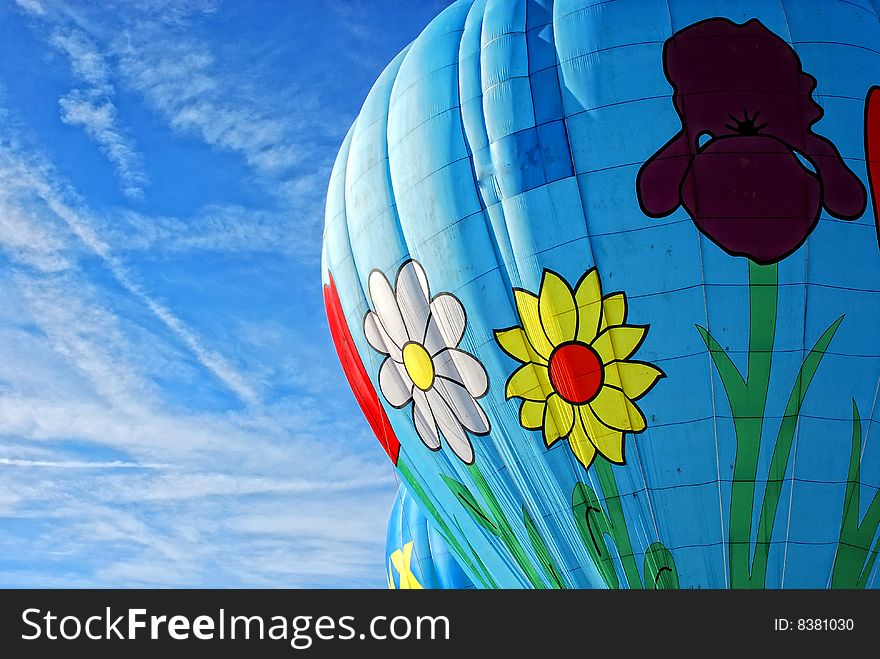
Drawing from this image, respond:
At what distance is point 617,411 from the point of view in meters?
6.72

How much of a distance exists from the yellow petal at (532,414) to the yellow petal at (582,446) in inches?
9.3

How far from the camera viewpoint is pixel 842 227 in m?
6.54

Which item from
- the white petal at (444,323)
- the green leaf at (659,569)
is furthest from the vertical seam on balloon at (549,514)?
the white petal at (444,323)

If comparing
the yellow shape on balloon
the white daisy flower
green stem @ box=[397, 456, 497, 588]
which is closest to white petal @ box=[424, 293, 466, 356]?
the white daisy flower

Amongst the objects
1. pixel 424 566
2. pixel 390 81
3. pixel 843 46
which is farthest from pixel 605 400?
pixel 424 566

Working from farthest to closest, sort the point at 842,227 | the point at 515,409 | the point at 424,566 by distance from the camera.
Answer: the point at 424,566 → the point at 515,409 → the point at 842,227

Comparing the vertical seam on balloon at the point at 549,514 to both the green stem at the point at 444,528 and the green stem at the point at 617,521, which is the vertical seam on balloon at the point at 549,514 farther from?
the green stem at the point at 444,528

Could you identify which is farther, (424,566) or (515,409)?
(424,566)

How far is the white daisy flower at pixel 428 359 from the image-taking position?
7.28m

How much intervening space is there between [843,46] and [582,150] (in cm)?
178

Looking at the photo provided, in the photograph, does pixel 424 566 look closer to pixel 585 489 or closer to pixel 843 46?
pixel 585 489

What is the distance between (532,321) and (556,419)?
0.65m

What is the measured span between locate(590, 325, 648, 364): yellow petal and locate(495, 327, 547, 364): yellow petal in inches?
15.5

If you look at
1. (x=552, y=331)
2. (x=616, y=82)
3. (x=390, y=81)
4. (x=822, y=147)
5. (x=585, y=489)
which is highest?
(x=390, y=81)
